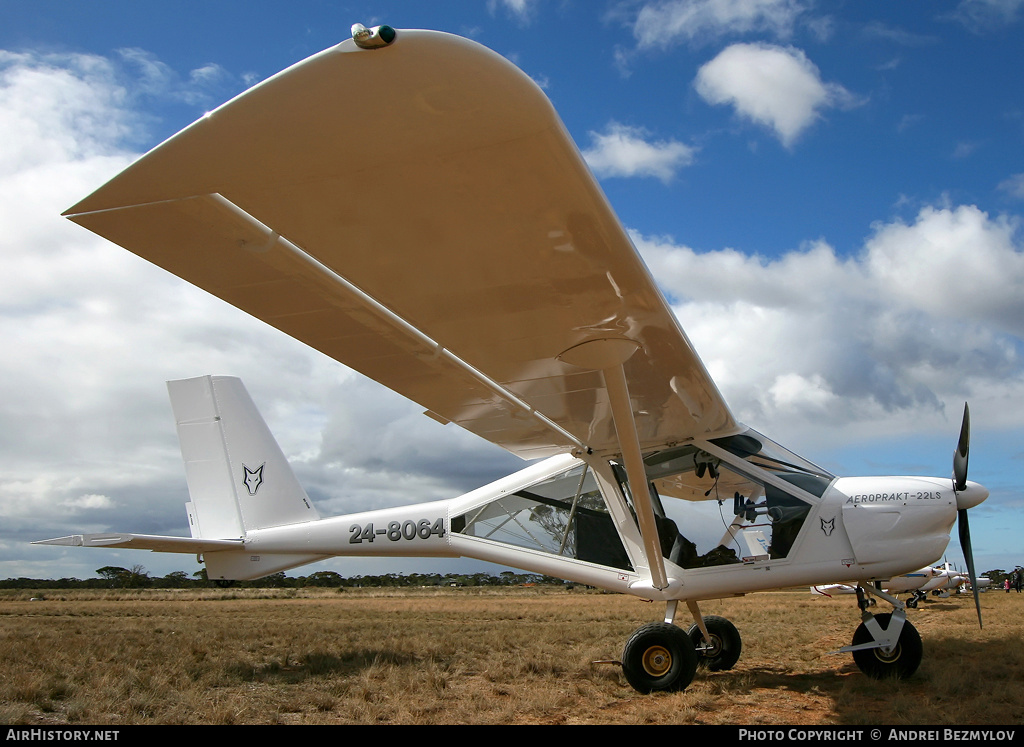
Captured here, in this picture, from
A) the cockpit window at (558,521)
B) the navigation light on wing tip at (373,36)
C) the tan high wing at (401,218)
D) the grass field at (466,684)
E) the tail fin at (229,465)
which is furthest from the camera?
the tail fin at (229,465)

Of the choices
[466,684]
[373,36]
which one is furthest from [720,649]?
[373,36]

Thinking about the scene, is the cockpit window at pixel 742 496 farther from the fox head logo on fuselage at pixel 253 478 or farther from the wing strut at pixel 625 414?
the fox head logo on fuselage at pixel 253 478

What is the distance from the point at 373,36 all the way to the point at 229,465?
8.14m

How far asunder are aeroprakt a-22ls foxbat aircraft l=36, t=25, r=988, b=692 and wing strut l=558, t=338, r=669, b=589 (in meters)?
0.02

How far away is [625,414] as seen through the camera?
17.5 ft

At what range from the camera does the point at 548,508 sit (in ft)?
24.5

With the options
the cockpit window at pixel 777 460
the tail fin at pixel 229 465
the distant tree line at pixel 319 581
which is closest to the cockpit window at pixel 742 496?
the cockpit window at pixel 777 460

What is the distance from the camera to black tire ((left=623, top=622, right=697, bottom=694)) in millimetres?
6219

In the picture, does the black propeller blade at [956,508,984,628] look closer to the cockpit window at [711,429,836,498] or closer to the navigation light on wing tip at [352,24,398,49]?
the cockpit window at [711,429,836,498]

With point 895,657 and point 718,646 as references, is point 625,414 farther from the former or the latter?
point 718,646

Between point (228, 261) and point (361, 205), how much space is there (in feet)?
3.06

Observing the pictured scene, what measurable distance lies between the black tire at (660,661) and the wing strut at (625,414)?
47cm

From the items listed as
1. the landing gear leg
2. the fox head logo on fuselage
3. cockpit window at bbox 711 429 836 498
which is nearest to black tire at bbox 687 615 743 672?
the landing gear leg

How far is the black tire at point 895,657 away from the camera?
640cm
